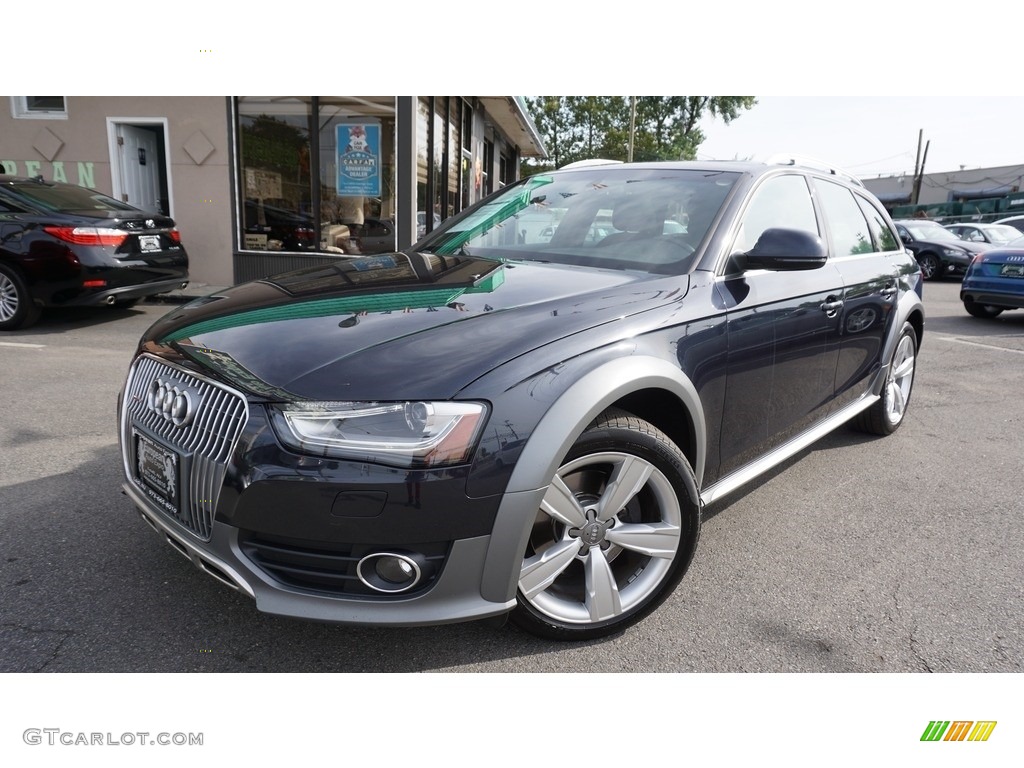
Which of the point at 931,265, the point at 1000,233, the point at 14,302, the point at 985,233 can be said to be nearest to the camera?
the point at 14,302

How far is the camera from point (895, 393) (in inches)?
187

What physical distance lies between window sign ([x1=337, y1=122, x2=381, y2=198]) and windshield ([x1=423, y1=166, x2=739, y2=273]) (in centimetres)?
793

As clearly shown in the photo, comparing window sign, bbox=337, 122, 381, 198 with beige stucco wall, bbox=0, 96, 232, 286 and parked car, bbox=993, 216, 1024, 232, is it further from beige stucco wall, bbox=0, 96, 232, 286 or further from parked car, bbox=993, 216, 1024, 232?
parked car, bbox=993, 216, 1024, 232

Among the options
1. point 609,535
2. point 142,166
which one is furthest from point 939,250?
point 609,535

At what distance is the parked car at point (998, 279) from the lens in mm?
10016

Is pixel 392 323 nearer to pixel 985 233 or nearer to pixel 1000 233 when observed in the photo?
pixel 985 233

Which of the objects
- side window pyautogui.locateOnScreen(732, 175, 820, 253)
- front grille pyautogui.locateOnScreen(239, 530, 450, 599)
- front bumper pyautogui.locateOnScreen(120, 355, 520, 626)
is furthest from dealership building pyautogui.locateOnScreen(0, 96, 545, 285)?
front grille pyautogui.locateOnScreen(239, 530, 450, 599)

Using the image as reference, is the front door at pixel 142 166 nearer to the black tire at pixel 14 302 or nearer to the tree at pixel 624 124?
the black tire at pixel 14 302

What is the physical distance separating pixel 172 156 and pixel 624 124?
1570 inches

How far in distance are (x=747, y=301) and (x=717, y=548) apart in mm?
1084

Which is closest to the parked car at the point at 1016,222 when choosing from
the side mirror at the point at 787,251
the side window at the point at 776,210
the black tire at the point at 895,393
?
the black tire at the point at 895,393

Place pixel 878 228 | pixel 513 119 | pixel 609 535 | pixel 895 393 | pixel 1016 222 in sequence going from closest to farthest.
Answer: pixel 609 535, pixel 878 228, pixel 895 393, pixel 513 119, pixel 1016 222

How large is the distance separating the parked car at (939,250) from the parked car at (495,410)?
1595 centimetres
